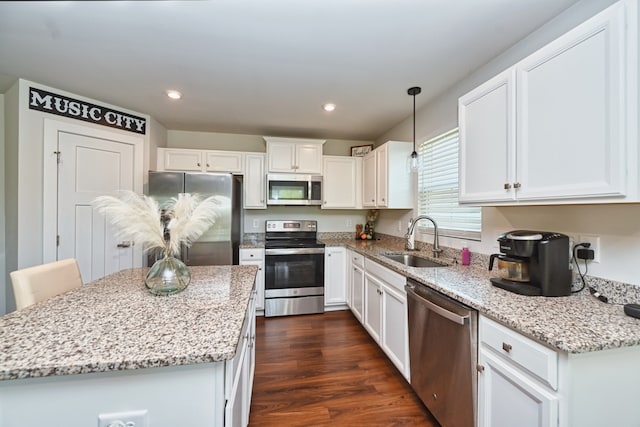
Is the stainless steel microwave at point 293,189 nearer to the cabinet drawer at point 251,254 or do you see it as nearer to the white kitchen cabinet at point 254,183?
the white kitchen cabinet at point 254,183

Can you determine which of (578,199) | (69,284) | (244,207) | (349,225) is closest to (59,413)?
(69,284)

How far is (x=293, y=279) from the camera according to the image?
2.98m

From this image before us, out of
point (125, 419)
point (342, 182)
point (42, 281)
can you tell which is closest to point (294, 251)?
point (342, 182)

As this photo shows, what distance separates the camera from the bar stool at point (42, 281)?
1.15m

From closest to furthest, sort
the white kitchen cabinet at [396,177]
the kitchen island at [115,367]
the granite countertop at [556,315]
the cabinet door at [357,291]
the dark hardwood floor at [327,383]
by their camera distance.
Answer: the kitchen island at [115,367]
the granite countertop at [556,315]
the dark hardwood floor at [327,383]
the cabinet door at [357,291]
the white kitchen cabinet at [396,177]

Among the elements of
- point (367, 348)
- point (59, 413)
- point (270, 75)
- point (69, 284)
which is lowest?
point (367, 348)

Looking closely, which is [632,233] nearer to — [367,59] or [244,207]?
[367,59]

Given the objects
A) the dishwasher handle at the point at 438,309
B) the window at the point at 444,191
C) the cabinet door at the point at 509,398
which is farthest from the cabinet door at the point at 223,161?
the cabinet door at the point at 509,398

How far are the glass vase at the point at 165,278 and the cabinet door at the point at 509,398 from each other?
4.75 feet

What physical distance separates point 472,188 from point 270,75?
168 centimetres

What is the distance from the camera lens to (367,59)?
1.78m

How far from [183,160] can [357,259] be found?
2403 mm

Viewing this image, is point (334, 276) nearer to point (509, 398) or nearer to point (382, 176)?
point (382, 176)

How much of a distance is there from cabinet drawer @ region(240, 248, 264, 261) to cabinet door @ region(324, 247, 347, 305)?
A: 2.53ft
